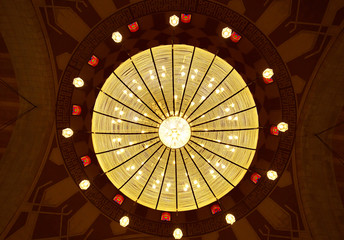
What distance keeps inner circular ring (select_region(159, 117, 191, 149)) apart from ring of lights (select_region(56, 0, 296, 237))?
2931mm

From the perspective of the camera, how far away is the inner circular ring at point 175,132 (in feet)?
22.9

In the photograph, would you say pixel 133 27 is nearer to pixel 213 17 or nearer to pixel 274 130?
pixel 213 17

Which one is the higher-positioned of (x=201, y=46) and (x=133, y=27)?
(x=133, y=27)

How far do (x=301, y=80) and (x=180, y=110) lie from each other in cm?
391

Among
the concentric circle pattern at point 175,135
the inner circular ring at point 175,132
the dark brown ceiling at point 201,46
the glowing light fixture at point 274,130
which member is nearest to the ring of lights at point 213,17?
the dark brown ceiling at point 201,46

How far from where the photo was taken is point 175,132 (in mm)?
6926

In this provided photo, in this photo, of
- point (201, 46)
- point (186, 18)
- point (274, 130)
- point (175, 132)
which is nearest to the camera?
point (175, 132)

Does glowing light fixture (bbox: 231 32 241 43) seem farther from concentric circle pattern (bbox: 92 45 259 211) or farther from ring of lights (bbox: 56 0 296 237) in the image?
concentric circle pattern (bbox: 92 45 259 211)

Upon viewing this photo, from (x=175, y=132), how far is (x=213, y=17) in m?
3.63

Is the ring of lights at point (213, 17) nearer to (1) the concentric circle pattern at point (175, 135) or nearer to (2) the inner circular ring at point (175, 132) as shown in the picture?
(1) the concentric circle pattern at point (175, 135)

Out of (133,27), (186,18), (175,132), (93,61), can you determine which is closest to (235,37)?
(186,18)

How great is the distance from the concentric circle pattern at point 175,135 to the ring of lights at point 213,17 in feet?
2.25

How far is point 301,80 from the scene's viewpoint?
7.29m

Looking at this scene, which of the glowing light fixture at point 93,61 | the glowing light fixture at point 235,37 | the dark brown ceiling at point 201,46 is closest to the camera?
the dark brown ceiling at point 201,46
